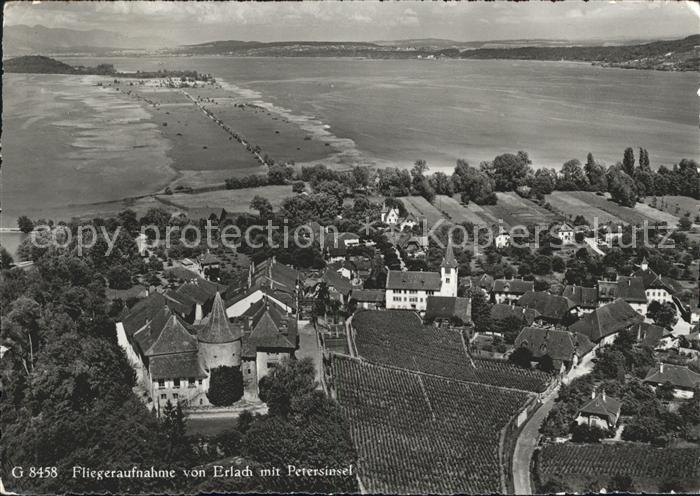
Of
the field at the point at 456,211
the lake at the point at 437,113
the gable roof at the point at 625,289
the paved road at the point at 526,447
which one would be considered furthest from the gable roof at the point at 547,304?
the lake at the point at 437,113

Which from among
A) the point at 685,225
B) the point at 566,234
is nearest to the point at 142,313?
the point at 566,234

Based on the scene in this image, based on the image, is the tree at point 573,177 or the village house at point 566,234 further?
the tree at point 573,177

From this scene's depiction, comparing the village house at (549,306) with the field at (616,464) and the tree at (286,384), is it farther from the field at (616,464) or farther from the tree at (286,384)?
the tree at (286,384)

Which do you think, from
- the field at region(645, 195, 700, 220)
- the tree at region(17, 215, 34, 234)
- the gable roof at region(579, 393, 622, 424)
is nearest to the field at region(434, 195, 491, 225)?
the field at region(645, 195, 700, 220)

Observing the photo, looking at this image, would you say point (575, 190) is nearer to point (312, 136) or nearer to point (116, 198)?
point (312, 136)

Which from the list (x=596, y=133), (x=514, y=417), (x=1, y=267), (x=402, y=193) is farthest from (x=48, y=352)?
(x=596, y=133)

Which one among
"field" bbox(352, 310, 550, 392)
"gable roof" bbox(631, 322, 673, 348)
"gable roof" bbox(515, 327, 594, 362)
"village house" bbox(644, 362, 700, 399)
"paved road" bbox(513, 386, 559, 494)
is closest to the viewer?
"paved road" bbox(513, 386, 559, 494)

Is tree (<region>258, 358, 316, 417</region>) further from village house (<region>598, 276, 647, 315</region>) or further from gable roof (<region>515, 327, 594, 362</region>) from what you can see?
village house (<region>598, 276, 647, 315</region>)
